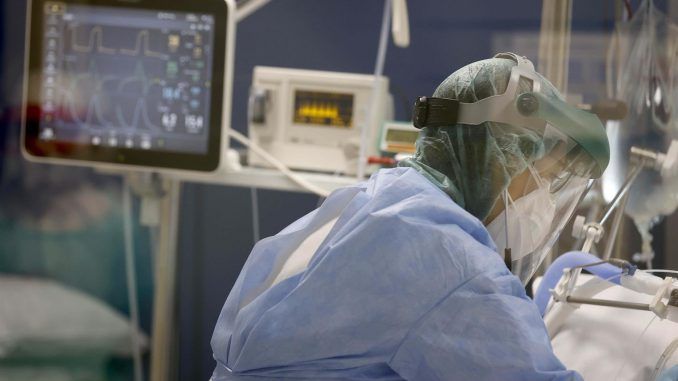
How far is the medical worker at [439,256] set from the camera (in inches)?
42.3

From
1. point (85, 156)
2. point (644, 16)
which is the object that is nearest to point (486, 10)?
point (644, 16)

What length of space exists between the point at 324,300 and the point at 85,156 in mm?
1353

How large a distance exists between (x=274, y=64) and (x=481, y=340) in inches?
75.9

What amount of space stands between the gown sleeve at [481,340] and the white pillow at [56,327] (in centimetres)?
184

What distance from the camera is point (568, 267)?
1.49m

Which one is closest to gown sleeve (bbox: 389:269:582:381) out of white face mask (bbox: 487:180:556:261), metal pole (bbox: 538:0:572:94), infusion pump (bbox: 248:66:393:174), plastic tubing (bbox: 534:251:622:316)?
white face mask (bbox: 487:180:556:261)

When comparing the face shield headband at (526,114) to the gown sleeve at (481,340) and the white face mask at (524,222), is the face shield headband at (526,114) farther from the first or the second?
the gown sleeve at (481,340)

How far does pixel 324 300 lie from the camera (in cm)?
111

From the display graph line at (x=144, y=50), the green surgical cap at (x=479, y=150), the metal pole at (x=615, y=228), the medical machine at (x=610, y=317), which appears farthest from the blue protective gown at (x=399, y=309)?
the display graph line at (x=144, y=50)

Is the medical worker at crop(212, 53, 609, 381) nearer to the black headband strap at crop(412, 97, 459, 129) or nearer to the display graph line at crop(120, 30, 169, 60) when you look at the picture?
the black headband strap at crop(412, 97, 459, 129)

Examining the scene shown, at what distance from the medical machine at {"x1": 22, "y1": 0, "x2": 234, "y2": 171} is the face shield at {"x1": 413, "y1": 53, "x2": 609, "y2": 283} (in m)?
1.08

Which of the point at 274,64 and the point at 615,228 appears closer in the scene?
the point at 615,228

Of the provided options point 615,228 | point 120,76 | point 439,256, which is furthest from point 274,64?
point 439,256

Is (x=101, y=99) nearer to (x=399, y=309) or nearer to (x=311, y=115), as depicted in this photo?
(x=311, y=115)
